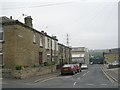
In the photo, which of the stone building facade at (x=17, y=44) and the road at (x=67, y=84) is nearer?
the road at (x=67, y=84)

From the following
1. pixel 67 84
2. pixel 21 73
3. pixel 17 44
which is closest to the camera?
pixel 67 84

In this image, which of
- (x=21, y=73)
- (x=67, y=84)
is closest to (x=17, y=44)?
(x=21, y=73)

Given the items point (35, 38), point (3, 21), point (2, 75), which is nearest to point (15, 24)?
point (3, 21)

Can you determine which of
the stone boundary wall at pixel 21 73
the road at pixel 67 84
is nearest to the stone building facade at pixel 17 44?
the stone boundary wall at pixel 21 73

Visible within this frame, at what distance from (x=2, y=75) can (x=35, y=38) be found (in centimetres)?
1253

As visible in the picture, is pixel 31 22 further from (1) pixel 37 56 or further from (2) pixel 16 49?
(2) pixel 16 49

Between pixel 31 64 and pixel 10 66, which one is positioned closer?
pixel 10 66

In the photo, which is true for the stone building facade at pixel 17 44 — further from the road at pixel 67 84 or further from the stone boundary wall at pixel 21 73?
the road at pixel 67 84

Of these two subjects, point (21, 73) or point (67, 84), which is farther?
point (21, 73)

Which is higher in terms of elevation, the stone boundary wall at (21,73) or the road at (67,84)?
the stone boundary wall at (21,73)

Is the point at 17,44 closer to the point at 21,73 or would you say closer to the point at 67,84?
the point at 21,73

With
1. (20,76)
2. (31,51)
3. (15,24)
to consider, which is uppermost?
(15,24)

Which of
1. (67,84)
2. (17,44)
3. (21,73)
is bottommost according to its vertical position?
(67,84)

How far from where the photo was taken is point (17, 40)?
32.9m
